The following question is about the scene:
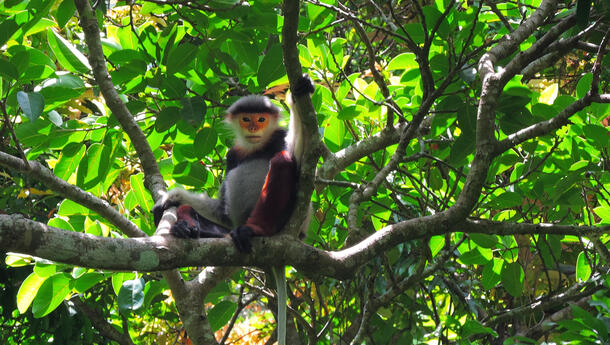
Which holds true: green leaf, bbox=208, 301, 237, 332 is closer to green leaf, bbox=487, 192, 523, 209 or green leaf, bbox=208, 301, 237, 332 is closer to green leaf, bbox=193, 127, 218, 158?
green leaf, bbox=193, 127, 218, 158

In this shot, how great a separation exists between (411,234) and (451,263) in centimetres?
233

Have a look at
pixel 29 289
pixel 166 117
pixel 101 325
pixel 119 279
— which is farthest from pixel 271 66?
pixel 101 325

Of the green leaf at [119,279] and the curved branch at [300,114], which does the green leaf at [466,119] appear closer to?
the curved branch at [300,114]

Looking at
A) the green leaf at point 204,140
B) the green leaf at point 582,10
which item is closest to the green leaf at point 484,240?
the green leaf at point 582,10

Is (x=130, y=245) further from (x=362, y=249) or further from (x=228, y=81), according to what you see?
(x=228, y=81)

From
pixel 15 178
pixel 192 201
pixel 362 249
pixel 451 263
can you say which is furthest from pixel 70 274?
pixel 451 263

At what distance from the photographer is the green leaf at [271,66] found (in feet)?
10.3

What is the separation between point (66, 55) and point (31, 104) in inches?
30.0

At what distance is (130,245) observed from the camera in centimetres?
219

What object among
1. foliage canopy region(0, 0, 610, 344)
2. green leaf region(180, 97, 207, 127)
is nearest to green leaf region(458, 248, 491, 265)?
foliage canopy region(0, 0, 610, 344)

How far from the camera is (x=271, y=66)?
3.15 metres

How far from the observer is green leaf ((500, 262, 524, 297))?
3885 millimetres

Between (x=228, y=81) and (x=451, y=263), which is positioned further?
(x=451, y=263)

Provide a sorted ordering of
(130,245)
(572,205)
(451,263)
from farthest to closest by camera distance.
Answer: (451,263), (572,205), (130,245)
